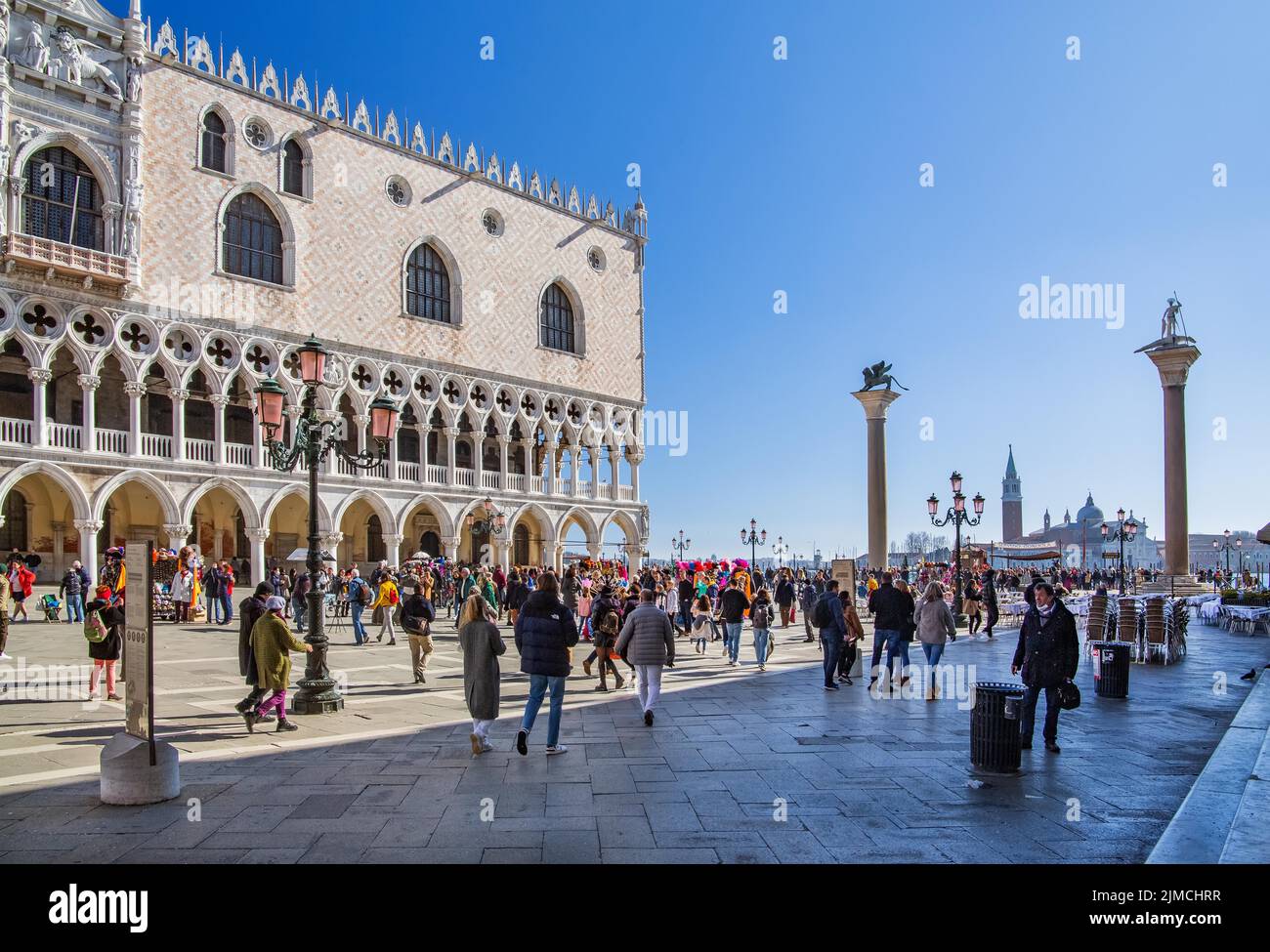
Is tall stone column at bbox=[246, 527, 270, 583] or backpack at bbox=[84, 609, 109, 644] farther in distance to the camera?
tall stone column at bbox=[246, 527, 270, 583]

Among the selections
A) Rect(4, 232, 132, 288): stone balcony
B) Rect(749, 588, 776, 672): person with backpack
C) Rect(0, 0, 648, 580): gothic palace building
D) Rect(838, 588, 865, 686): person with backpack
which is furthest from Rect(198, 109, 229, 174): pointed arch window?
Rect(838, 588, 865, 686): person with backpack

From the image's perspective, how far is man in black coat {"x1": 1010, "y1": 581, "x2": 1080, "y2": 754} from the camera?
7805 millimetres

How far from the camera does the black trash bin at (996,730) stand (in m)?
6.91

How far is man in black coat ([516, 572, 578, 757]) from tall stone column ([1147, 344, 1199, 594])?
24231 millimetres

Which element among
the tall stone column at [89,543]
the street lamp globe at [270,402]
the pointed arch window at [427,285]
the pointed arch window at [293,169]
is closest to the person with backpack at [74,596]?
the tall stone column at [89,543]

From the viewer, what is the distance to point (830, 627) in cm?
1188

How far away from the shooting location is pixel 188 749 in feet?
26.3

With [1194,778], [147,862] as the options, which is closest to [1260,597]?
[1194,778]

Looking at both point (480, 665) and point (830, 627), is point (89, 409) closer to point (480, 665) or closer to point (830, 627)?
point (830, 627)

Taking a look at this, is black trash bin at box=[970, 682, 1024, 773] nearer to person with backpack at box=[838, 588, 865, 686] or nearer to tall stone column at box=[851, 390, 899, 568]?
person with backpack at box=[838, 588, 865, 686]

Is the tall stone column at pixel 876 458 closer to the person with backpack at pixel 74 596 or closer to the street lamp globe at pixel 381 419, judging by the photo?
the street lamp globe at pixel 381 419

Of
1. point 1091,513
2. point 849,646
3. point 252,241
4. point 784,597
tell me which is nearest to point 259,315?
point 252,241
